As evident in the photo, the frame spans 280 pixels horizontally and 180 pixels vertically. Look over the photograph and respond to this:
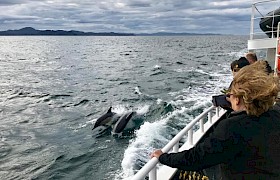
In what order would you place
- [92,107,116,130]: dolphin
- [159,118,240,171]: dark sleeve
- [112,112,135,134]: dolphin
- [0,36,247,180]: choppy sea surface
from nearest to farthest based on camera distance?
1. [159,118,240,171]: dark sleeve
2. [0,36,247,180]: choppy sea surface
3. [112,112,135,134]: dolphin
4. [92,107,116,130]: dolphin

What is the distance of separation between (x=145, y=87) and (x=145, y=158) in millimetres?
16941

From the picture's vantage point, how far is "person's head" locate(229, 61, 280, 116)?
2.28 metres

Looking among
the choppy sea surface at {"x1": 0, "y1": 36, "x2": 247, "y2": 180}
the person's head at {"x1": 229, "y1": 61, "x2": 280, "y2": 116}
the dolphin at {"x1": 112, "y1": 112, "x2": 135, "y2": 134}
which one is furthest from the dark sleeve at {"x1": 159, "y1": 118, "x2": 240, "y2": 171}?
the dolphin at {"x1": 112, "y1": 112, "x2": 135, "y2": 134}

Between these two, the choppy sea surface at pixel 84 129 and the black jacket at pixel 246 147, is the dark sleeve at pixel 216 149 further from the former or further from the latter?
the choppy sea surface at pixel 84 129

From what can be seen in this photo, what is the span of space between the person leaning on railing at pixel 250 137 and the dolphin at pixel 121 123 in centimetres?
1163

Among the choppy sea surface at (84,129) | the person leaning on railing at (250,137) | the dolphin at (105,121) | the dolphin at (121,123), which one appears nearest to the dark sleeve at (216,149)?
the person leaning on railing at (250,137)

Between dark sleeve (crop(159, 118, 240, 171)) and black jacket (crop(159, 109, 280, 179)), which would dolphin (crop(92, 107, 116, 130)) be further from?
black jacket (crop(159, 109, 280, 179))

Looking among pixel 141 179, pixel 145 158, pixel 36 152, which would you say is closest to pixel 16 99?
pixel 36 152

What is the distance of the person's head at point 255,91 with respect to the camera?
7.49 feet

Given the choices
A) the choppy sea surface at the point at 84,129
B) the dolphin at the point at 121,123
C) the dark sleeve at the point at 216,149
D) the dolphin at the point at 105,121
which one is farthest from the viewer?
the dolphin at the point at 105,121

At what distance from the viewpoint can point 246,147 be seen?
2256mm

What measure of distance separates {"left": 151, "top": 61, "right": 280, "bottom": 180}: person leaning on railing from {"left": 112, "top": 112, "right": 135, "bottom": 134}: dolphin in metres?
11.6

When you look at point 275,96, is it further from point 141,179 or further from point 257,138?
point 141,179

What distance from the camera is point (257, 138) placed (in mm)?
2258
